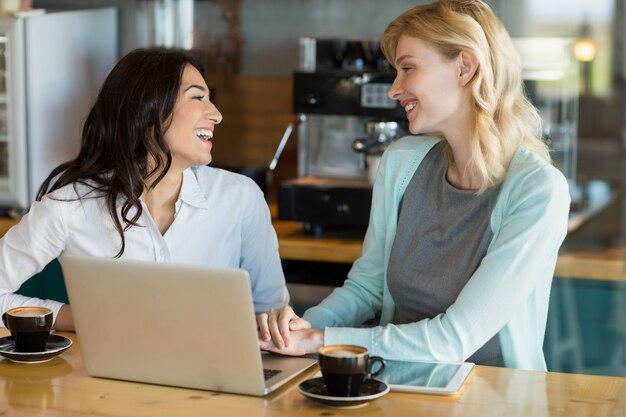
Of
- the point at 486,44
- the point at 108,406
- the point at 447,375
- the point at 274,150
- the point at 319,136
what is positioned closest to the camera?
the point at 108,406

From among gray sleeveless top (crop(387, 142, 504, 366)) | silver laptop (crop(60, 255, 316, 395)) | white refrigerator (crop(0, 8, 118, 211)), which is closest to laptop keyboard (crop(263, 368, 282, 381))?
silver laptop (crop(60, 255, 316, 395))

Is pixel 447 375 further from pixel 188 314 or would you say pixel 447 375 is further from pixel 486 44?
pixel 486 44

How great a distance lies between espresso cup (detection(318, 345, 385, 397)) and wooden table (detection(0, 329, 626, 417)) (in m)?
0.03

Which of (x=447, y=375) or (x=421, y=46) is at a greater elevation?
(x=421, y=46)

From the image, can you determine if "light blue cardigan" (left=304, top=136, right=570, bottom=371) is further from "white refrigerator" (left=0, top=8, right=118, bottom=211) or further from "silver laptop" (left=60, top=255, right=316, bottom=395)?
"white refrigerator" (left=0, top=8, right=118, bottom=211)

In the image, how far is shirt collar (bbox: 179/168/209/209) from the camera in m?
2.37

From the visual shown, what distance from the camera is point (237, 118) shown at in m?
4.19

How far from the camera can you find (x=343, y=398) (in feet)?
5.24

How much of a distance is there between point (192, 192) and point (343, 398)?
0.91 m

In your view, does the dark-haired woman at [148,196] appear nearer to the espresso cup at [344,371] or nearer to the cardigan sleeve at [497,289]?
the cardigan sleeve at [497,289]

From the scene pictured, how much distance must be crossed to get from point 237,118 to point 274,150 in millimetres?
190

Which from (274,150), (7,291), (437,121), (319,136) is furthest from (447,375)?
(274,150)

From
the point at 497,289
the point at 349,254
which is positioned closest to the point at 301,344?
the point at 497,289

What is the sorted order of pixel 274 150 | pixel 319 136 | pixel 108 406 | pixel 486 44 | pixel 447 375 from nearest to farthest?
pixel 108 406 → pixel 447 375 → pixel 486 44 → pixel 319 136 → pixel 274 150
